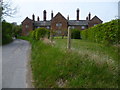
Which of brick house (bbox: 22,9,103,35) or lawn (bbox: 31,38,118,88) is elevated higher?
brick house (bbox: 22,9,103,35)

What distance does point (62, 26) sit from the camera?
55.1 meters

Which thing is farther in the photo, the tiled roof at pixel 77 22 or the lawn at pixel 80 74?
the tiled roof at pixel 77 22

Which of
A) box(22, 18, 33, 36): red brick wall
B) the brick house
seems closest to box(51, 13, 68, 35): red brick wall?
the brick house

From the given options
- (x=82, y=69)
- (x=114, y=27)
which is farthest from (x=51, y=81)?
(x=114, y=27)

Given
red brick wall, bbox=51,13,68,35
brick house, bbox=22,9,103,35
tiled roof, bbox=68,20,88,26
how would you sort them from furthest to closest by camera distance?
1. tiled roof, bbox=68,20,88,26
2. brick house, bbox=22,9,103,35
3. red brick wall, bbox=51,13,68,35

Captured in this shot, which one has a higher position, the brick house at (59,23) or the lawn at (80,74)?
the brick house at (59,23)

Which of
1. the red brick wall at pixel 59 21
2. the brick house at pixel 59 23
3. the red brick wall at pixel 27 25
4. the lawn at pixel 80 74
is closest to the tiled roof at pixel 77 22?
the brick house at pixel 59 23

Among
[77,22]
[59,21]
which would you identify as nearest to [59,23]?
[59,21]

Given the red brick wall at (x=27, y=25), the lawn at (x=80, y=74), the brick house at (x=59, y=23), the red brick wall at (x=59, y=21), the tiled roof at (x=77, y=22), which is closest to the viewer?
the lawn at (x=80, y=74)

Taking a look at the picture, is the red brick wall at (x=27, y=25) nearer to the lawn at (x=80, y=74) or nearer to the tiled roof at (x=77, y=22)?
the tiled roof at (x=77, y=22)

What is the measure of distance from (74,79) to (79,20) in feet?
183

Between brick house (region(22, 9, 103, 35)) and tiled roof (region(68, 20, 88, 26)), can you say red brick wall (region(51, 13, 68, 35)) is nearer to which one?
brick house (region(22, 9, 103, 35))

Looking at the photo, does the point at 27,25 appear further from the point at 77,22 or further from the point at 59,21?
the point at 77,22

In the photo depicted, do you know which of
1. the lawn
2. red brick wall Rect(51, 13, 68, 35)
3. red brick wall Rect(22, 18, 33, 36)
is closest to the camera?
the lawn
